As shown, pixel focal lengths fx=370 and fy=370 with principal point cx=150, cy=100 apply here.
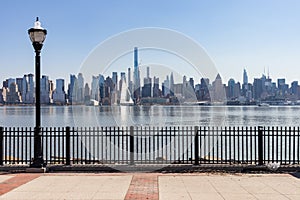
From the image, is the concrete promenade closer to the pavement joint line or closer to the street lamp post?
the pavement joint line

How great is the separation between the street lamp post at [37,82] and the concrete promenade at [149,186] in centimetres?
67

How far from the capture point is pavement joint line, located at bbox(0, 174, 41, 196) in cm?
988

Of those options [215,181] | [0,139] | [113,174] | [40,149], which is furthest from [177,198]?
[0,139]

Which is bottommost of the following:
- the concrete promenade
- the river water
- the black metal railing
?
the river water

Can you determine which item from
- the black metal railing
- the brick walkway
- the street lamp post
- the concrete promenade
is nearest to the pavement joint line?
the concrete promenade

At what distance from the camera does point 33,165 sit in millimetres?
12508

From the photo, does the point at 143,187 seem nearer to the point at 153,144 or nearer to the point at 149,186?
the point at 149,186

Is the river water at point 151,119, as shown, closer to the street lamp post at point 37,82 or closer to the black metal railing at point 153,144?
the black metal railing at point 153,144

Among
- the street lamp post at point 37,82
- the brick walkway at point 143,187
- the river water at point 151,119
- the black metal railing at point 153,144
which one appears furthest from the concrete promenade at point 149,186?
the river water at point 151,119

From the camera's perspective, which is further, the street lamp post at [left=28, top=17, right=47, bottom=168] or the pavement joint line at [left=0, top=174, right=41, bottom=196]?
the street lamp post at [left=28, top=17, right=47, bottom=168]

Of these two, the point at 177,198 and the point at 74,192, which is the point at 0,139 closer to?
the point at 74,192

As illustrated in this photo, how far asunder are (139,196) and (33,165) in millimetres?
5007

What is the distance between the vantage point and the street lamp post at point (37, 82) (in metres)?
12.5

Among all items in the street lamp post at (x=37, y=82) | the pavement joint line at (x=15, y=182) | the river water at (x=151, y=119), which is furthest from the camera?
the river water at (x=151, y=119)
